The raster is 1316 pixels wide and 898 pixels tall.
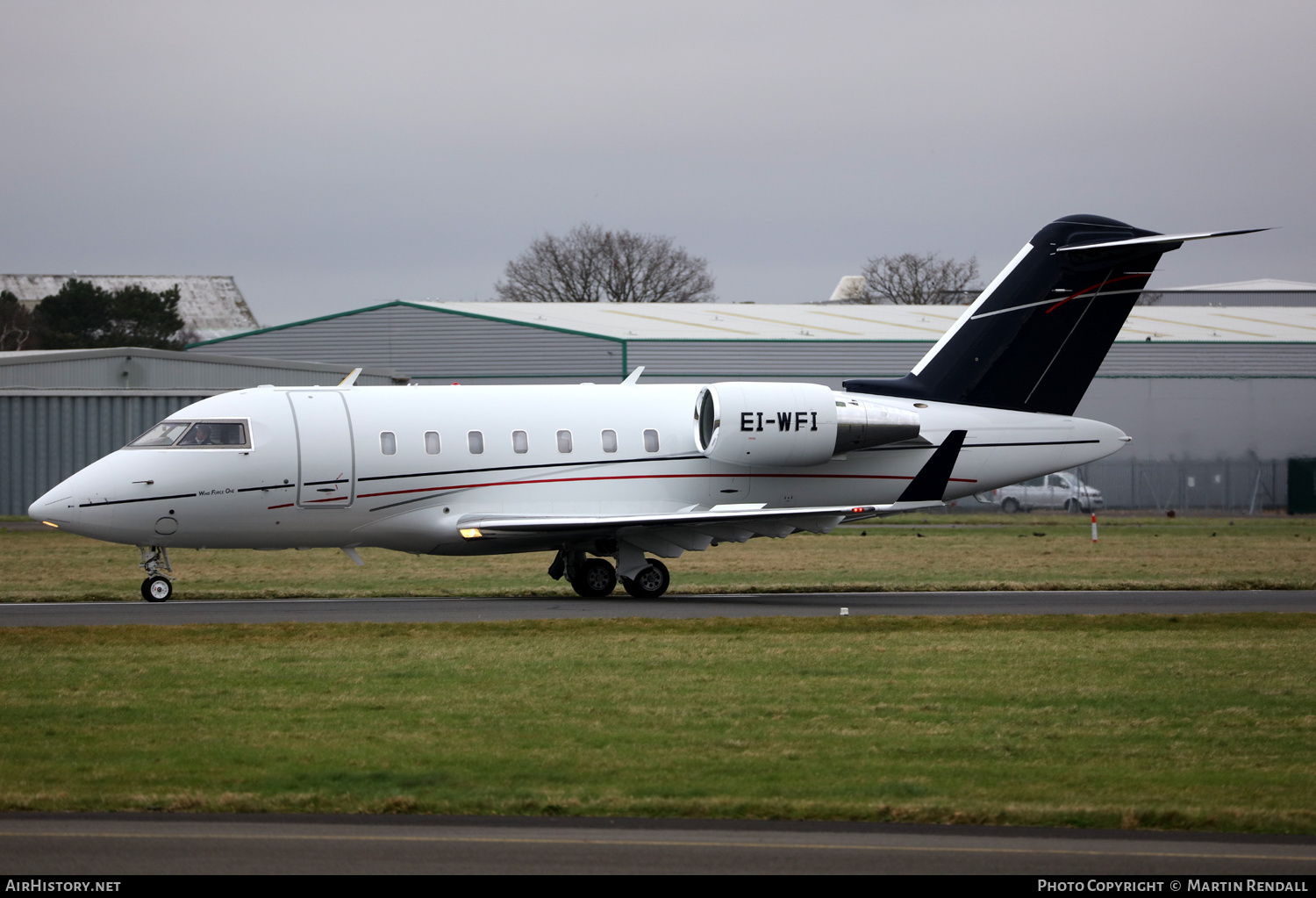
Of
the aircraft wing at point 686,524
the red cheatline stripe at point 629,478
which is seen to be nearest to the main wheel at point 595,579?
the aircraft wing at point 686,524

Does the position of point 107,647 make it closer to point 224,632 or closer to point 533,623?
point 224,632

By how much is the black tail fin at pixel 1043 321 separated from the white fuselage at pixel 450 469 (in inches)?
18.4

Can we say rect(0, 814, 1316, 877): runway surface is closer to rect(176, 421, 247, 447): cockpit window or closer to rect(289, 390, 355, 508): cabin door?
rect(289, 390, 355, 508): cabin door

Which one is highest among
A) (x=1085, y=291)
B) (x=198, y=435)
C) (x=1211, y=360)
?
(x=1211, y=360)

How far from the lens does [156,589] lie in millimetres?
21344

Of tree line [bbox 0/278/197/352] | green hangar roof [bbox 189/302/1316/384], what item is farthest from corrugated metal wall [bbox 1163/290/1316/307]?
tree line [bbox 0/278/197/352]

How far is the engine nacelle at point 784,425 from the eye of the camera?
22.5 m

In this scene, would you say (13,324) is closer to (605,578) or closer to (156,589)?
(156,589)

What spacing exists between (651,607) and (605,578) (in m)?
2.03

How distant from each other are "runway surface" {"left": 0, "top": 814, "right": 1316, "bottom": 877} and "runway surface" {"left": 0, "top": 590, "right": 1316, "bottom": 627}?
10.4 m

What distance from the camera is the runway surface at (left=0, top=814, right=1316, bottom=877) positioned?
7359 millimetres

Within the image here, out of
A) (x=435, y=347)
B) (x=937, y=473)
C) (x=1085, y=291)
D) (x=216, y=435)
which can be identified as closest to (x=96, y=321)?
(x=435, y=347)

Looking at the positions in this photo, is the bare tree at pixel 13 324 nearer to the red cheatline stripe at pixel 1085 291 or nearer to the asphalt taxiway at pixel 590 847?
the red cheatline stripe at pixel 1085 291
